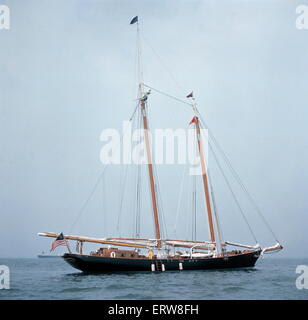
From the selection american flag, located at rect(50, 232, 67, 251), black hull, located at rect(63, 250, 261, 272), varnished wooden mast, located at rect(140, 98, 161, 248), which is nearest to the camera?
american flag, located at rect(50, 232, 67, 251)

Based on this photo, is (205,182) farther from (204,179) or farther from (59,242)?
(59,242)

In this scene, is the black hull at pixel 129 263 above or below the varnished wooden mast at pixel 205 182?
below

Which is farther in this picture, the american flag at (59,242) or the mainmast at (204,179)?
the mainmast at (204,179)

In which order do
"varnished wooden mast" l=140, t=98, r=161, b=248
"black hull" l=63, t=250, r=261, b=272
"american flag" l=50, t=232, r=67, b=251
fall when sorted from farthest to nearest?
1. "varnished wooden mast" l=140, t=98, r=161, b=248
2. "black hull" l=63, t=250, r=261, b=272
3. "american flag" l=50, t=232, r=67, b=251

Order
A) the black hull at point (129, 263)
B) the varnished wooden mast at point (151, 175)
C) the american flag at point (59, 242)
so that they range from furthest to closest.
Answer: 1. the varnished wooden mast at point (151, 175)
2. the black hull at point (129, 263)
3. the american flag at point (59, 242)

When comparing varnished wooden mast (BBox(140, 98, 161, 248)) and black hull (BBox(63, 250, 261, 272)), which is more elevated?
varnished wooden mast (BBox(140, 98, 161, 248))

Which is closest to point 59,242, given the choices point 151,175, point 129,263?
point 129,263

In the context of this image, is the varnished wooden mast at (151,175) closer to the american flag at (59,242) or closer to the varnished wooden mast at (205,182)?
the varnished wooden mast at (205,182)

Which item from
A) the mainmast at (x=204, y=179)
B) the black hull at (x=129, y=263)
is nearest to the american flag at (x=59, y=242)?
the black hull at (x=129, y=263)

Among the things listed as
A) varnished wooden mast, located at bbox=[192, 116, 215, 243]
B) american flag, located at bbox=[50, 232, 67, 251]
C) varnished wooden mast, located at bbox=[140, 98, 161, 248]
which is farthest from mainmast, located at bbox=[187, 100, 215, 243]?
american flag, located at bbox=[50, 232, 67, 251]

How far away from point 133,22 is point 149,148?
17595 mm

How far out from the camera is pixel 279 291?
39781 mm

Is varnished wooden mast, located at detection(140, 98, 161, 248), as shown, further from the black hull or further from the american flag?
the american flag

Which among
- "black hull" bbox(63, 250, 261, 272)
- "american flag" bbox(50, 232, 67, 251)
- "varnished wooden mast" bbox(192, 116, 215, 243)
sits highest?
"varnished wooden mast" bbox(192, 116, 215, 243)
